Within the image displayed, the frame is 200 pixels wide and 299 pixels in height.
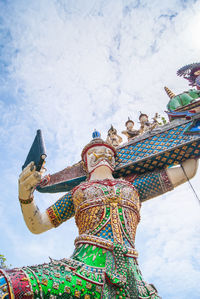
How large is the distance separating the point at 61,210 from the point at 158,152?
A: 165 cm

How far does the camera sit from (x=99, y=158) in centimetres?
427

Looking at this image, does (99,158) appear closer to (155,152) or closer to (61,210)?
(155,152)

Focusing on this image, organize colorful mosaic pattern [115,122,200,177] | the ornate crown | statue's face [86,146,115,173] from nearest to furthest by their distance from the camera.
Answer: colorful mosaic pattern [115,122,200,177]
statue's face [86,146,115,173]
the ornate crown

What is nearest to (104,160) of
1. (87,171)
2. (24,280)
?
(87,171)

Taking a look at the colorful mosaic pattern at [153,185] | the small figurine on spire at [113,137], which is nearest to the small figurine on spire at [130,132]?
the small figurine on spire at [113,137]

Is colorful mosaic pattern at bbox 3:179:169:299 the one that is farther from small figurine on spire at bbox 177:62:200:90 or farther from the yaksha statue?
small figurine on spire at bbox 177:62:200:90

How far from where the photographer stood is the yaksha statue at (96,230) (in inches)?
93.0

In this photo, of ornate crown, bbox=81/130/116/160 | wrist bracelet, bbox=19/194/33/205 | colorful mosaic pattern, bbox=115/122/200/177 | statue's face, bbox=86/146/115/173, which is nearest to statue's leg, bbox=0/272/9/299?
wrist bracelet, bbox=19/194/33/205

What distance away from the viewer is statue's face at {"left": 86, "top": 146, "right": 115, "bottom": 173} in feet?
13.9

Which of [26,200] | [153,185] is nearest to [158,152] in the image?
[153,185]

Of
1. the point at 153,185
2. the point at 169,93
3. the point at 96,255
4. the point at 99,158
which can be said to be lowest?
the point at 96,255

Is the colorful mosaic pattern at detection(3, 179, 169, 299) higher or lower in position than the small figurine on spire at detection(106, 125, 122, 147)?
lower

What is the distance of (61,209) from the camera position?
155 inches

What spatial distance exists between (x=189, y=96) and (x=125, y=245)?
10.1 feet
